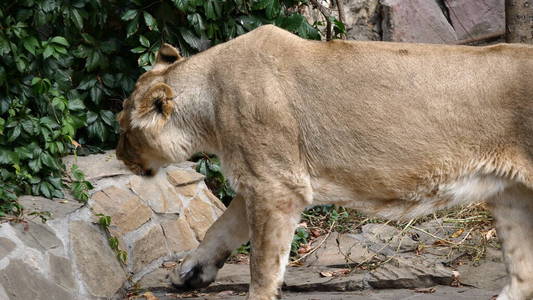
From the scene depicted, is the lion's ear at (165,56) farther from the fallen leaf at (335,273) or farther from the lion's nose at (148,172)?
the fallen leaf at (335,273)

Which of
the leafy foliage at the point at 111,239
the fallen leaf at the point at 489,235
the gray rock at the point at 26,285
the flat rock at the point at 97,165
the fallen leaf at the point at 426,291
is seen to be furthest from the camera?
the fallen leaf at the point at 489,235

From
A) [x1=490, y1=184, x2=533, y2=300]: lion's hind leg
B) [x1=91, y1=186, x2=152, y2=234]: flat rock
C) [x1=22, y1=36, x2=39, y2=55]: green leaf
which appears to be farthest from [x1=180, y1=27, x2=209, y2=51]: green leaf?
[x1=490, y1=184, x2=533, y2=300]: lion's hind leg

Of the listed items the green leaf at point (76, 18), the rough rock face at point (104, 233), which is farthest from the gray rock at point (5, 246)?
the green leaf at point (76, 18)

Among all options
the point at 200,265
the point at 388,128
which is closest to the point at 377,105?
the point at 388,128

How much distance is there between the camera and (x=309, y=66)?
5.34m

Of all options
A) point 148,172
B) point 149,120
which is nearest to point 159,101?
point 149,120

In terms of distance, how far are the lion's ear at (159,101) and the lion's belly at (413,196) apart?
1075 mm

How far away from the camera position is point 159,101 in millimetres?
5508

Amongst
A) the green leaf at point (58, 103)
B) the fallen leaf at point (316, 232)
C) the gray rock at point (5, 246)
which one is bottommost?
the fallen leaf at point (316, 232)

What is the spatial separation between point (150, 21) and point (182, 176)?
140cm

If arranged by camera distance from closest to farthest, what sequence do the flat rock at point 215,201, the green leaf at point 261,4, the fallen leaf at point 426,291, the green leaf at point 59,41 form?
the fallen leaf at point 426,291 < the green leaf at point 59,41 < the flat rock at point 215,201 < the green leaf at point 261,4

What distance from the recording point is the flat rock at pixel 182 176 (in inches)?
290

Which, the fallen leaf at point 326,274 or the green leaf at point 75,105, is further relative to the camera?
the green leaf at point 75,105

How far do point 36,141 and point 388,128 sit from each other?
2879mm
